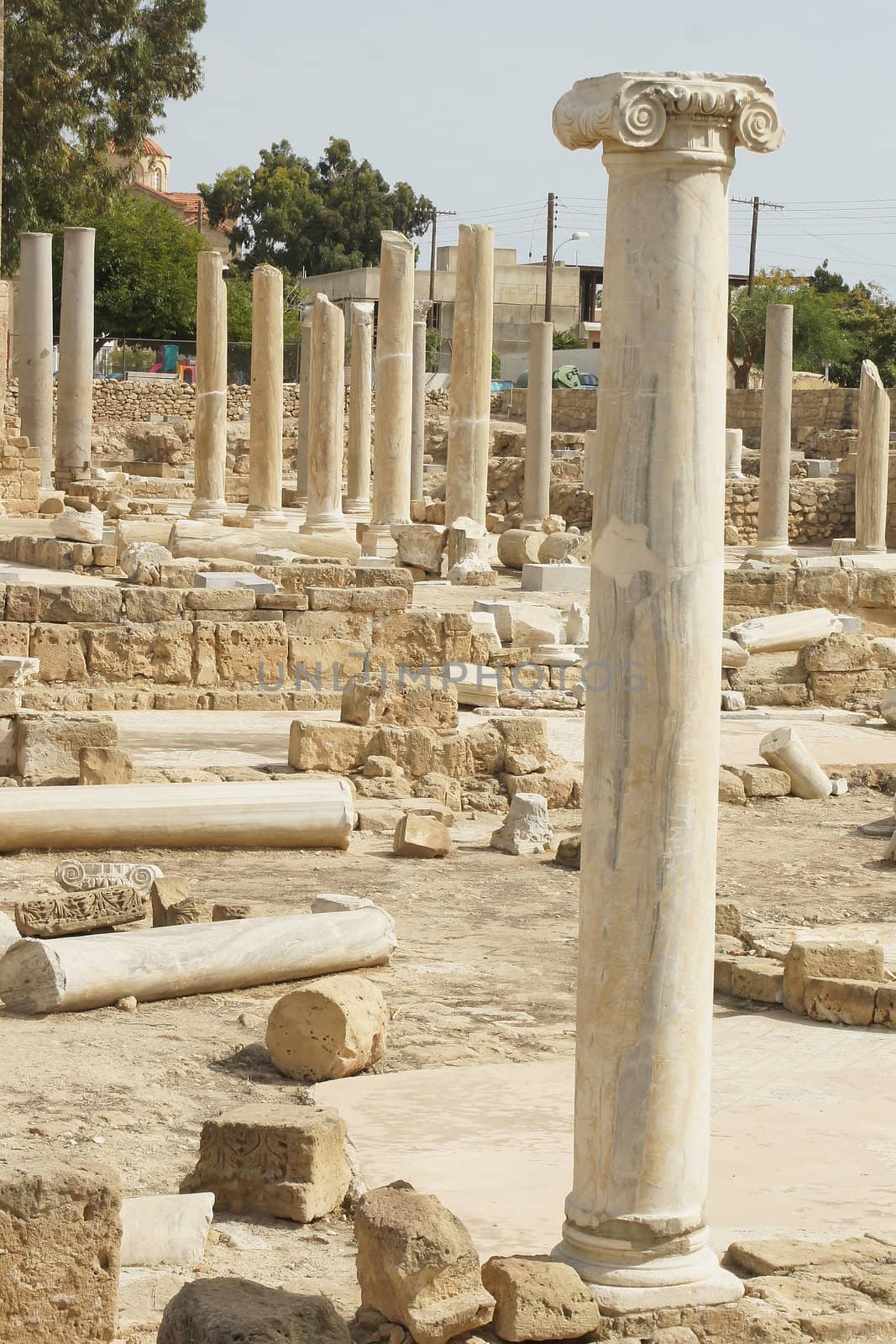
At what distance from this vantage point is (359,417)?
30.4m

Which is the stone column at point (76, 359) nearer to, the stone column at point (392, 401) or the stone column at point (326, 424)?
the stone column at point (326, 424)

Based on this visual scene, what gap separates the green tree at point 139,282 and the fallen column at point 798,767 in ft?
134

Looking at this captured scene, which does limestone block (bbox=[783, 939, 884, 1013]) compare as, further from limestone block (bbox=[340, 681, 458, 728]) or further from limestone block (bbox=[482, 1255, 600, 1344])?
limestone block (bbox=[340, 681, 458, 728])

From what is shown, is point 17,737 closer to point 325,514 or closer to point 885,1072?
point 885,1072

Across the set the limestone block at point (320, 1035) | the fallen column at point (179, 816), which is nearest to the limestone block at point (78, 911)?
the limestone block at point (320, 1035)

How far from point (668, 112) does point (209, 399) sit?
75.5 ft

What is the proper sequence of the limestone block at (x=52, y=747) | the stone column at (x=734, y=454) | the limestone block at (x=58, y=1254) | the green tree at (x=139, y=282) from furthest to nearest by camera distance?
1. the green tree at (x=139, y=282)
2. the stone column at (x=734, y=454)
3. the limestone block at (x=52, y=747)
4. the limestone block at (x=58, y=1254)

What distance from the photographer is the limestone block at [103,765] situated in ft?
33.2

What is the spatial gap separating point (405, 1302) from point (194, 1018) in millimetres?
2832

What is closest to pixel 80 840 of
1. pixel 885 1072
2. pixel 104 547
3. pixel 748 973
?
pixel 748 973

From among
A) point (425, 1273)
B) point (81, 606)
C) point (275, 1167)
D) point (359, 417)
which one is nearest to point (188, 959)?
point (275, 1167)

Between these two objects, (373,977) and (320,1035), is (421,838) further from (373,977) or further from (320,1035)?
(320,1035)

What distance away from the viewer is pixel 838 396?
135 feet

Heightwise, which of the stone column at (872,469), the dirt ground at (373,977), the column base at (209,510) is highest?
the stone column at (872,469)
